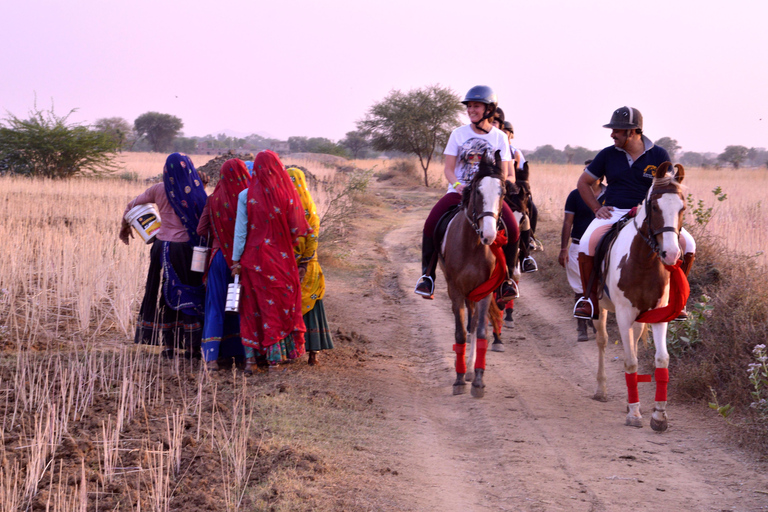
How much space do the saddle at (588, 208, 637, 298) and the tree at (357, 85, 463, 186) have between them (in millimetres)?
29404

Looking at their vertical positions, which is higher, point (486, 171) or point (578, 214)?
point (486, 171)

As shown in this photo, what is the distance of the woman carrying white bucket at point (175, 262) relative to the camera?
6.12 m

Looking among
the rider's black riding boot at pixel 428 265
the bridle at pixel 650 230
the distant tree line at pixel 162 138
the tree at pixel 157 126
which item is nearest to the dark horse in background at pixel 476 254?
the rider's black riding boot at pixel 428 265

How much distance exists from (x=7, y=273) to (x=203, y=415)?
182 inches

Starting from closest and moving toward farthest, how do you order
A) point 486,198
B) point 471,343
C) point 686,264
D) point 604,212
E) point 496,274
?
point 686,264
point 486,198
point 604,212
point 496,274
point 471,343

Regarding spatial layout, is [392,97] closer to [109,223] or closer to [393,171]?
[393,171]

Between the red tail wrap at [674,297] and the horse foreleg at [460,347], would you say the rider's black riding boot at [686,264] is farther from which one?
the horse foreleg at [460,347]

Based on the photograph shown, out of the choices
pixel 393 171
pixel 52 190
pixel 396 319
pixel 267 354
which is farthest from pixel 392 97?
pixel 267 354

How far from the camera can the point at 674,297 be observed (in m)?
5.09

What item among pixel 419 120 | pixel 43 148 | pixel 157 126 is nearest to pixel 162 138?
pixel 157 126

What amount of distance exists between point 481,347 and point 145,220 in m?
3.42

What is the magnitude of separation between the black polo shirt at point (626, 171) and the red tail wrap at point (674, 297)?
774 mm

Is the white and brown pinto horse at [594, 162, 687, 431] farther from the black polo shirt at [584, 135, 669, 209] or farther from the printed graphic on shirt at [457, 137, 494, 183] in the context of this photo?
the printed graphic on shirt at [457, 137, 494, 183]

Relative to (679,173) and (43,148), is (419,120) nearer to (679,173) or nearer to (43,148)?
(43,148)
